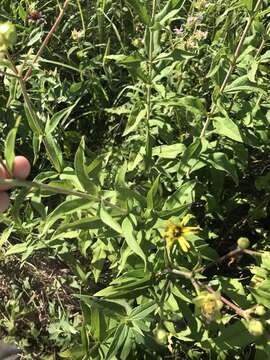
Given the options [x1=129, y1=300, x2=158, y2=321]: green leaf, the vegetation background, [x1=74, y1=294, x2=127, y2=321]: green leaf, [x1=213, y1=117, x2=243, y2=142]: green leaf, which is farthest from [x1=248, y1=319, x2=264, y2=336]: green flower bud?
[x1=213, y1=117, x2=243, y2=142]: green leaf

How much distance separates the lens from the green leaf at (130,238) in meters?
2.14

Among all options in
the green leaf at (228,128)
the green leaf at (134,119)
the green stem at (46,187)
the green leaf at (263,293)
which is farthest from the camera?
the green leaf at (134,119)

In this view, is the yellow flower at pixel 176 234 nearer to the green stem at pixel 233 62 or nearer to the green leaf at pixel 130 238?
the green leaf at pixel 130 238

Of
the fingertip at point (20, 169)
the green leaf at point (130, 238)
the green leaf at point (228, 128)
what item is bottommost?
the green leaf at point (130, 238)

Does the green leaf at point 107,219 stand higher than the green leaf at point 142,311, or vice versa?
the green leaf at point 107,219

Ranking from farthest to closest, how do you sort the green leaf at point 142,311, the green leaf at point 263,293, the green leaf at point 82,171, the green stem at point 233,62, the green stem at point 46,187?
the green leaf at point 142,311 < the green stem at point 233,62 < the green leaf at point 263,293 < the green leaf at point 82,171 < the green stem at point 46,187

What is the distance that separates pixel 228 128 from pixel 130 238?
822 millimetres

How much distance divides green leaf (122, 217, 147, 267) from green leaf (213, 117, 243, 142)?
2.34 ft

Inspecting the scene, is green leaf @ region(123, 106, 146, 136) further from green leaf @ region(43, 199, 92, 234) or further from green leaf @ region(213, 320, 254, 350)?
green leaf @ region(213, 320, 254, 350)

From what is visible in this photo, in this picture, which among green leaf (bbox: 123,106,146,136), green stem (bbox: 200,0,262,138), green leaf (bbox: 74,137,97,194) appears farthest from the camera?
green leaf (bbox: 123,106,146,136)

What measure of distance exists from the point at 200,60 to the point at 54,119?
153 centimetres

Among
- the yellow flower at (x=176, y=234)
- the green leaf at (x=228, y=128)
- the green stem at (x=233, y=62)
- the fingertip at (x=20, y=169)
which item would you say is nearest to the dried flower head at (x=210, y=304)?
the yellow flower at (x=176, y=234)

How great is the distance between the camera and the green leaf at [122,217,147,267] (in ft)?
7.03

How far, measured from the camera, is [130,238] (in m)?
2.17
